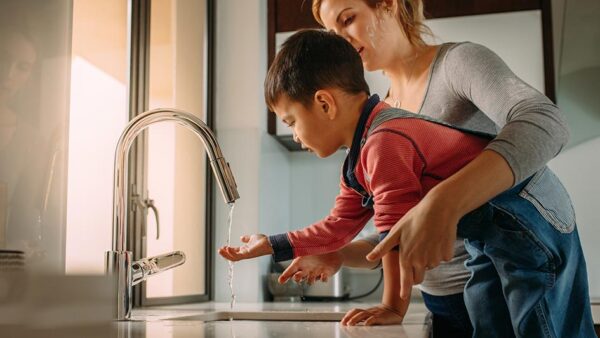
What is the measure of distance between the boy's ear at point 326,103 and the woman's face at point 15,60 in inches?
26.9

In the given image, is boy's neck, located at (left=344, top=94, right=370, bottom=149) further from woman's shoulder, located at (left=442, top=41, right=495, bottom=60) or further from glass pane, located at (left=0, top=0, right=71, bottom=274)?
glass pane, located at (left=0, top=0, right=71, bottom=274)

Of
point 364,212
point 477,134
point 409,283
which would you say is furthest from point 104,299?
point 364,212

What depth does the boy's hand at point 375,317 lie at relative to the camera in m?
0.83

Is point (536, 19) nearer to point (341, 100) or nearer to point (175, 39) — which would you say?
point (175, 39)

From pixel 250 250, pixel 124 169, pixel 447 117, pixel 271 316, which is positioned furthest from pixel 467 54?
pixel 271 316

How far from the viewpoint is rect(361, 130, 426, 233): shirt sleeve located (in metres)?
0.76

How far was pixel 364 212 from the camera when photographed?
1021 millimetres

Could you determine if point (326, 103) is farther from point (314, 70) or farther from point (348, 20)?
point (348, 20)

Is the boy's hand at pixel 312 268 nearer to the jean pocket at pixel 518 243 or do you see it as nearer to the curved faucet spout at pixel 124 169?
the curved faucet spout at pixel 124 169

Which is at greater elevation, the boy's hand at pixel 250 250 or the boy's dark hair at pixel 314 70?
the boy's dark hair at pixel 314 70

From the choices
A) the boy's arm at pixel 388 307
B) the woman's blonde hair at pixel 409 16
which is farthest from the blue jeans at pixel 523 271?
the woman's blonde hair at pixel 409 16

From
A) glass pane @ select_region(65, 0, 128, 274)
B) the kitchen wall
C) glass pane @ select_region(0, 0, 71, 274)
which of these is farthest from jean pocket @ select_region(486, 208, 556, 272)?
the kitchen wall

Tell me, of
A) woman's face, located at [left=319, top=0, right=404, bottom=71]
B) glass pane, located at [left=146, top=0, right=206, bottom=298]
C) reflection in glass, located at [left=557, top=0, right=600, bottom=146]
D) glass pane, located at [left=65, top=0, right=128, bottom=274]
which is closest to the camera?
woman's face, located at [left=319, top=0, right=404, bottom=71]

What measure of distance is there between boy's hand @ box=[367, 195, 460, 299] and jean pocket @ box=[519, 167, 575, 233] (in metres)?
0.30
